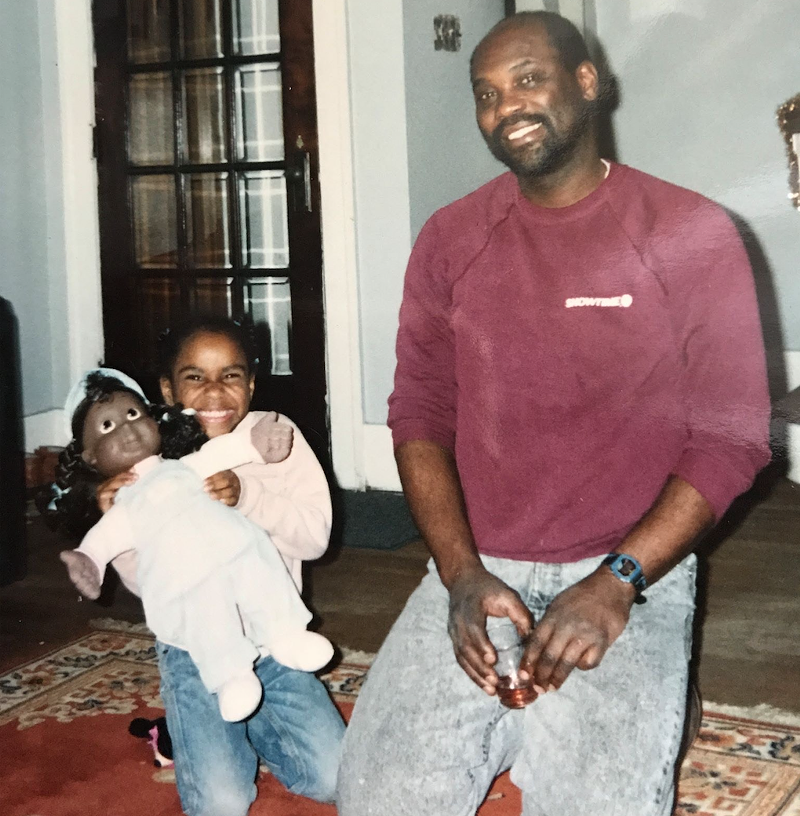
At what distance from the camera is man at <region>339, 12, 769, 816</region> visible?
106 centimetres

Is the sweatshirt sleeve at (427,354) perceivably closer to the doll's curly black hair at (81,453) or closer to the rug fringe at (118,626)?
the doll's curly black hair at (81,453)

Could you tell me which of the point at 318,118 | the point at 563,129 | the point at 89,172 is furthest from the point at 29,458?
the point at 563,129

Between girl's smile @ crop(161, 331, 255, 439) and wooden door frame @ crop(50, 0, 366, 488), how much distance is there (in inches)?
31.5

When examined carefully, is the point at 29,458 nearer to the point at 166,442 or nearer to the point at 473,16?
the point at 166,442

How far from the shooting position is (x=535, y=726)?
110cm

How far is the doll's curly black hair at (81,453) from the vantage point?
4.06 ft

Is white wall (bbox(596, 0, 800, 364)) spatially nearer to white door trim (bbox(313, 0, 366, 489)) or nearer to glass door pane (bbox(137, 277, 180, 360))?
white door trim (bbox(313, 0, 366, 489))

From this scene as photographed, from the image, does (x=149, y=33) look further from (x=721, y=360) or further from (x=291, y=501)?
(x=721, y=360)

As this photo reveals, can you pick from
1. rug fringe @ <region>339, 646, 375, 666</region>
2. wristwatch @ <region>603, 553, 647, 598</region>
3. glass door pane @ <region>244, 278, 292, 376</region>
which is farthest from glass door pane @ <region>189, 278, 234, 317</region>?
wristwatch @ <region>603, 553, 647, 598</region>

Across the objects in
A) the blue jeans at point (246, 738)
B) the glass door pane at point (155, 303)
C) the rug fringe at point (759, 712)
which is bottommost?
the rug fringe at point (759, 712)

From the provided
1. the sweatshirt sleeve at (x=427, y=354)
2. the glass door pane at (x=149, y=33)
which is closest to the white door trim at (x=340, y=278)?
the glass door pane at (x=149, y=33)

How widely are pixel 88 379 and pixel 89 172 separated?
1384mm

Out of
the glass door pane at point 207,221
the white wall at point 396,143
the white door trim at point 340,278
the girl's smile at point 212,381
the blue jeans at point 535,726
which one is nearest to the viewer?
the blue jeans at point 535,726

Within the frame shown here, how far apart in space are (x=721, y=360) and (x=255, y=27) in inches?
74.9
